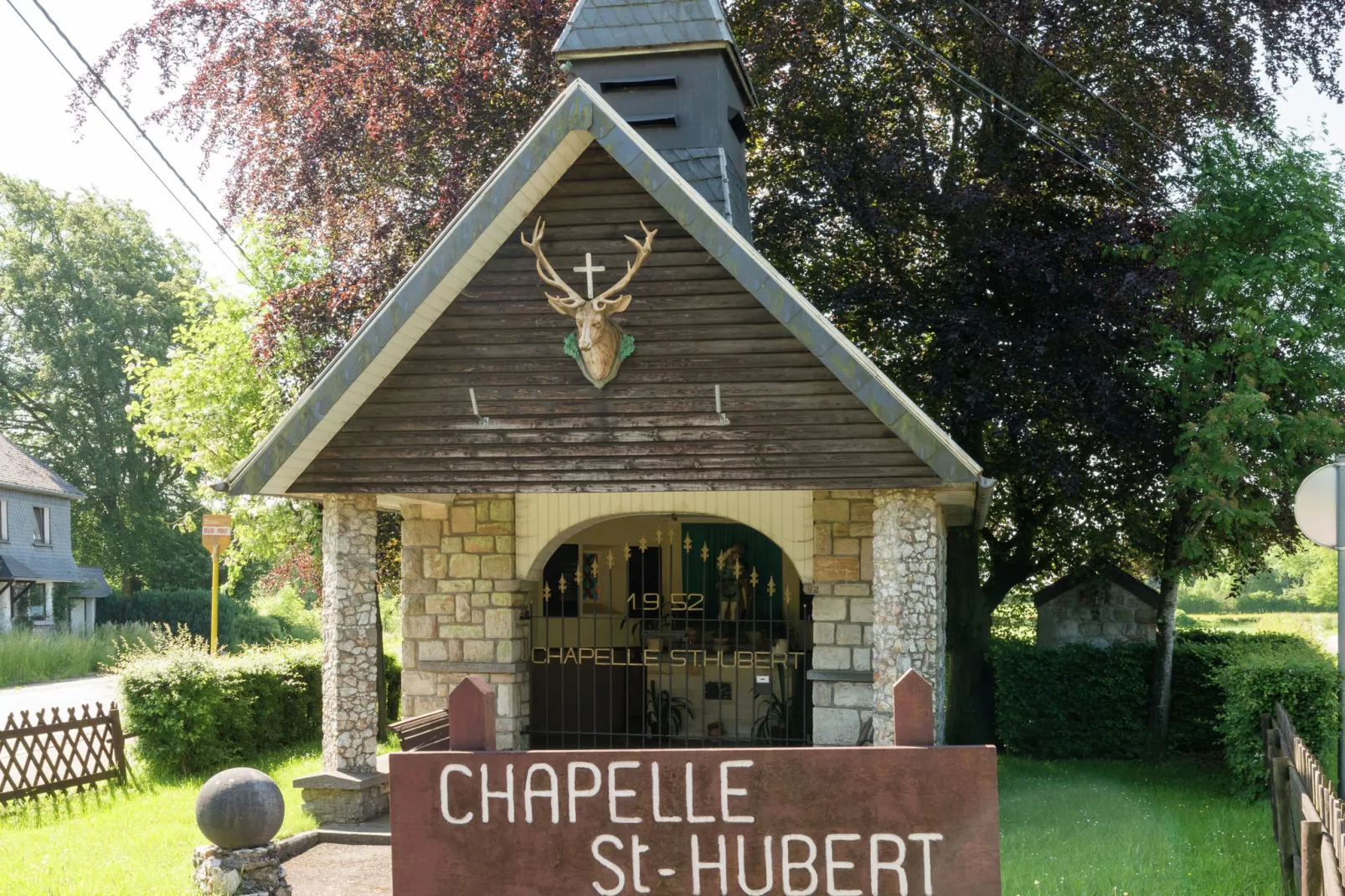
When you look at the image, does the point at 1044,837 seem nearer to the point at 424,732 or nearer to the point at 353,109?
the point at 424,732

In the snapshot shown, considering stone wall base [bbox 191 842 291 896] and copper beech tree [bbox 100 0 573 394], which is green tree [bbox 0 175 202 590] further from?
stone wall base [bbox 191 842 291 896]

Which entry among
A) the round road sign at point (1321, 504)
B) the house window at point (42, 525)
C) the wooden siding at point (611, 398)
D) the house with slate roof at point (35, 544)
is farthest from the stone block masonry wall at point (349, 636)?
the house window at point (42, 525)

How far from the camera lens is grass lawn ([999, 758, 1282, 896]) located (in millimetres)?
8938

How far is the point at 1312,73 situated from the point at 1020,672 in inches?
341

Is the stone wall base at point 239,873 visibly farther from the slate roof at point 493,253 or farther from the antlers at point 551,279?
the antlers at point 551,279

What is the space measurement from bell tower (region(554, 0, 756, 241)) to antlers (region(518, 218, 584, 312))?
313cm

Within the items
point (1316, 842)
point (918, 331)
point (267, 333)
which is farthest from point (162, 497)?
point (1316, 842)

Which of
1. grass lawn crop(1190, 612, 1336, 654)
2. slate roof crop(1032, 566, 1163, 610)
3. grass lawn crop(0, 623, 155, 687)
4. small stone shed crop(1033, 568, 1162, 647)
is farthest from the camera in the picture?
grass lawn crop(1190, 612, 1336, 654)

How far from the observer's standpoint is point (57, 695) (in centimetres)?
2438

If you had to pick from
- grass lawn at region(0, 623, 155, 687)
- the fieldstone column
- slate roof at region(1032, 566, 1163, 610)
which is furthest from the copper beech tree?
grass lawn at region(0, 623, 155, 687)

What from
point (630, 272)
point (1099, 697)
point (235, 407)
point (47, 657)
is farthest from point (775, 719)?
point (47, 657)

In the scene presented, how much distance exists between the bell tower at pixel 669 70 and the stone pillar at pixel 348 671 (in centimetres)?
507

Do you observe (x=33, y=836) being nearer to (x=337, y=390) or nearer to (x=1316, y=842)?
(x=337, y=390)

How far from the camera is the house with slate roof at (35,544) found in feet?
116
